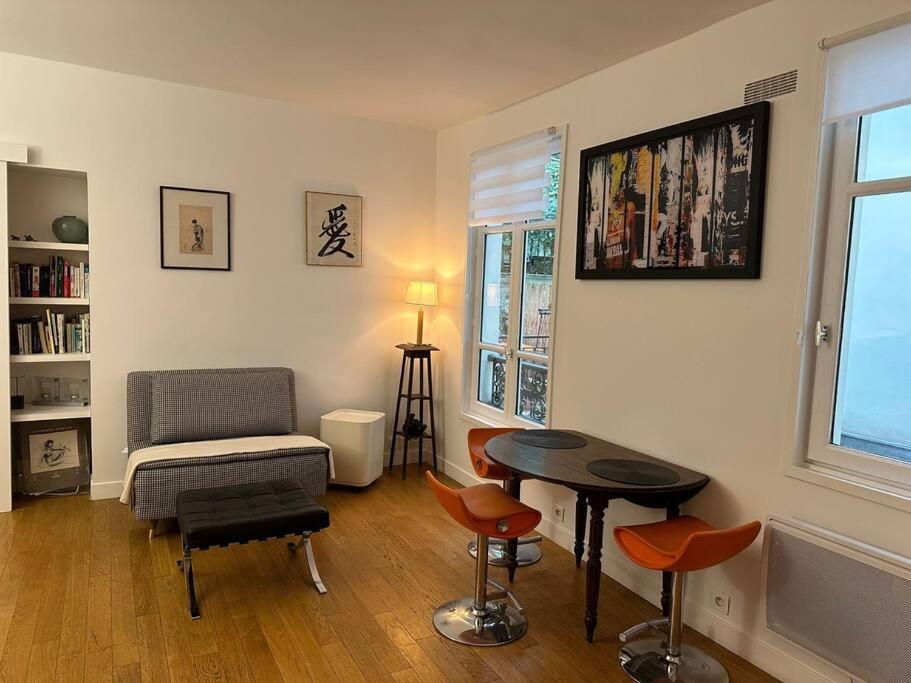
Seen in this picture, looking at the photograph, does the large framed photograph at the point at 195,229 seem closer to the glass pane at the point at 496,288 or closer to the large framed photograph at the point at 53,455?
the large framed photograph at the point at 53,455

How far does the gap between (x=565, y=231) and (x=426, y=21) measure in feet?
4.40

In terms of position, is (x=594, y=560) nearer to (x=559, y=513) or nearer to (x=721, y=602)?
(x=721, y=602)

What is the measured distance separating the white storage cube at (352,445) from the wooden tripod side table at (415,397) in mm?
385

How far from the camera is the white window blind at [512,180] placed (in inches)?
149

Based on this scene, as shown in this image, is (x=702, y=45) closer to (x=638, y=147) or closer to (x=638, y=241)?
(x=638, y=147)

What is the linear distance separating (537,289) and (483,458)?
1.20m

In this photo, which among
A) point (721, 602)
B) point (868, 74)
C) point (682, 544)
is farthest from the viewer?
point (721, 602)

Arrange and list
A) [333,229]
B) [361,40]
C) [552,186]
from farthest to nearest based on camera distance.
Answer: [333,229]
[552,186]
[361,40]

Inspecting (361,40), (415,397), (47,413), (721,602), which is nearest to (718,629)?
(721,602)

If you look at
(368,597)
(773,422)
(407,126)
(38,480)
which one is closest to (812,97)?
(773,422)

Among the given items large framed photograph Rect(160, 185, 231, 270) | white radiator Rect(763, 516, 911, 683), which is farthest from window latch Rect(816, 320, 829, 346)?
large framed photograph Rect(160, 185, 231, 270)

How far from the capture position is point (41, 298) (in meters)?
3.81

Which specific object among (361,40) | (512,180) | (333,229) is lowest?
(333,229)

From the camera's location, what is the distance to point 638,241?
3.07 meters
